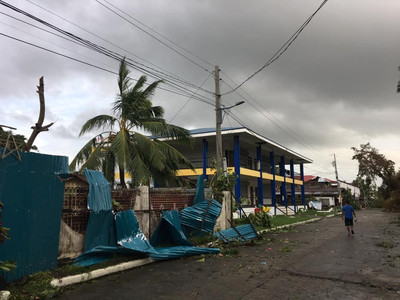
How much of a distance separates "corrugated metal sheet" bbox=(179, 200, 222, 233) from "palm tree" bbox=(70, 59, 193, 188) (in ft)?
9.11

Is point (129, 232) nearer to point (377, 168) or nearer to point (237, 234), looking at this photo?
point (237, 234)

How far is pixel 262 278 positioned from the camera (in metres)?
6.45

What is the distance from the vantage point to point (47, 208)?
683 cm

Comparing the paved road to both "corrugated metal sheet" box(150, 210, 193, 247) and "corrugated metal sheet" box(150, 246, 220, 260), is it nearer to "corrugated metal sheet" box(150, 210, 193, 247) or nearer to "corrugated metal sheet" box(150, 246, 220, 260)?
"corrugated metal sheet" box(150, 246, 220, 260)

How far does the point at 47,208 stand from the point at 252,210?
20.3 meters

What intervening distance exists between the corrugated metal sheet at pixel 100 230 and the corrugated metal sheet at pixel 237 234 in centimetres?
419

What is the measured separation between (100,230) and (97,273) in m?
1.63

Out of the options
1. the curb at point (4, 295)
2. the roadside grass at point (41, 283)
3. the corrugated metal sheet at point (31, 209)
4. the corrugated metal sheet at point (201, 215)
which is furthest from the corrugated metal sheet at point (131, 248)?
the curb at point (4, 295)

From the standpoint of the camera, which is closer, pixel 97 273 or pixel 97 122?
pixel 97 273

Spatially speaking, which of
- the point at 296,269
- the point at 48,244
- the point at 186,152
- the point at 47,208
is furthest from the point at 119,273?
the point at 186,152

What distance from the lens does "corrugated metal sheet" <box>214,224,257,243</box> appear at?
11251 mm

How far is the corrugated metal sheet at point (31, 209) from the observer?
239 inches

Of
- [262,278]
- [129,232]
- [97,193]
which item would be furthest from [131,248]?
[262,278]

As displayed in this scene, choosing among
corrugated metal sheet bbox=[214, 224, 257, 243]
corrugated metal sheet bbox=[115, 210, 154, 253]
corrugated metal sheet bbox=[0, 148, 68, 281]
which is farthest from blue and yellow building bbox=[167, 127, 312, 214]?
corrugated metal sheet bbox=[0, 148, 68, 281]
